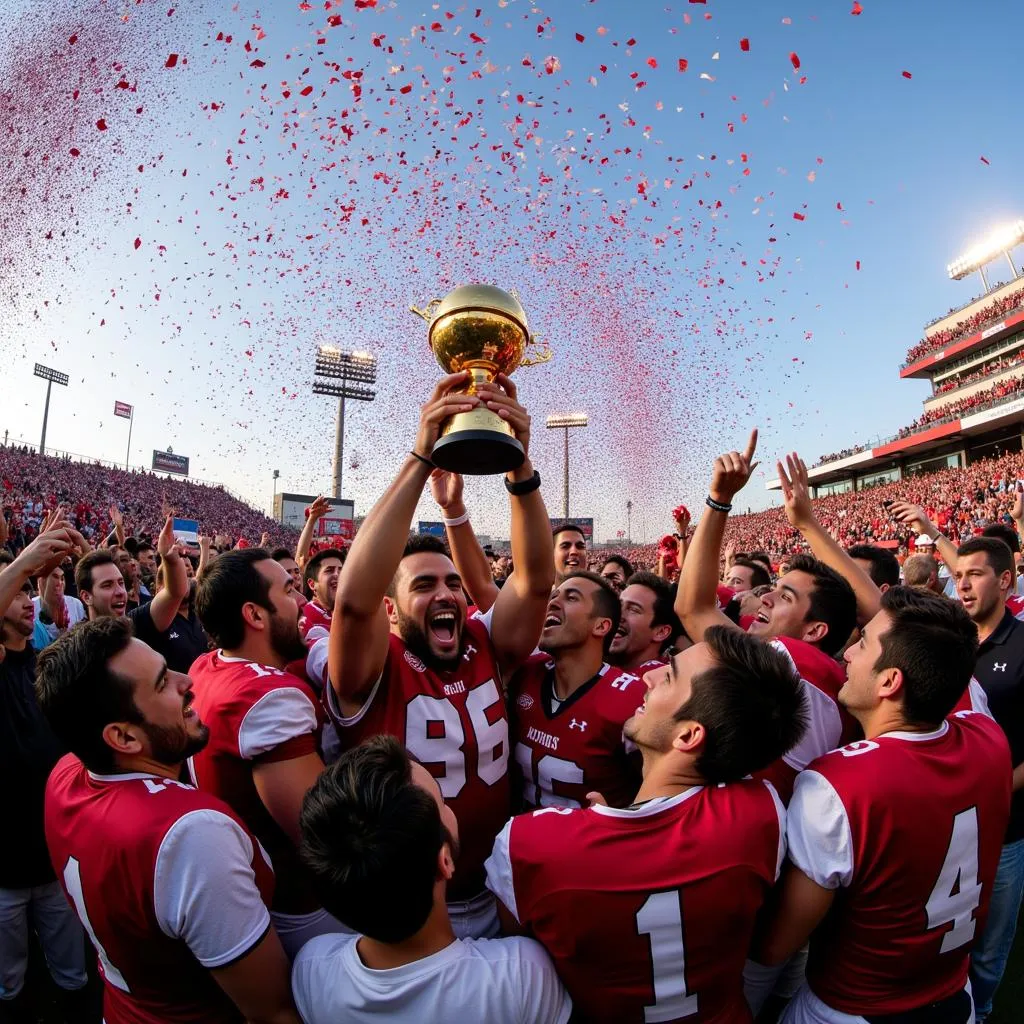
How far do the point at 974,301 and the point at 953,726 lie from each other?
5729 centimetres

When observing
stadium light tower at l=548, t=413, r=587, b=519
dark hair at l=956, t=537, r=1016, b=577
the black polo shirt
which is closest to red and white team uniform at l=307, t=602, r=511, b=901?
the black polo shirt

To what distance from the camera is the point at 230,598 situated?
8.31 feet

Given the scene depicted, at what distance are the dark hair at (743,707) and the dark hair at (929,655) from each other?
38 centimetres

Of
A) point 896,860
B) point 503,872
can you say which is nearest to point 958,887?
point 896,860

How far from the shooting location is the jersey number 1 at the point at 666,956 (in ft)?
5.03

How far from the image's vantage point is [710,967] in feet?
5.24

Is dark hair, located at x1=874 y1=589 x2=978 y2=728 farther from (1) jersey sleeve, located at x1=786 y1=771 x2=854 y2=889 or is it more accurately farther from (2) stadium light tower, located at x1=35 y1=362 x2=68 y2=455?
(2) stadium light tower, located at x1=35 y1=362 x2=68 y2=455

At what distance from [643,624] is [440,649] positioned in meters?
1.71

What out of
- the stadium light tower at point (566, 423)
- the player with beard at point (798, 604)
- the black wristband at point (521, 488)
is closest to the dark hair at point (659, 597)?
the player with beard at point (798, 604)

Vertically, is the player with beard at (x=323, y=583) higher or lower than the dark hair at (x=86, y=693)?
higher

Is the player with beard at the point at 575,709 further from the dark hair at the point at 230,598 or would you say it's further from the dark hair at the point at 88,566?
the dark hair at the point at 88,566

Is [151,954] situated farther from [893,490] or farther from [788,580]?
[893,490]

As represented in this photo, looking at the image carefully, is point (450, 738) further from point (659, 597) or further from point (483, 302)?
point (659, 597)

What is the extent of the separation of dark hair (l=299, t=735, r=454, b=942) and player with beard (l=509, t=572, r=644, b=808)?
1.02 metres
